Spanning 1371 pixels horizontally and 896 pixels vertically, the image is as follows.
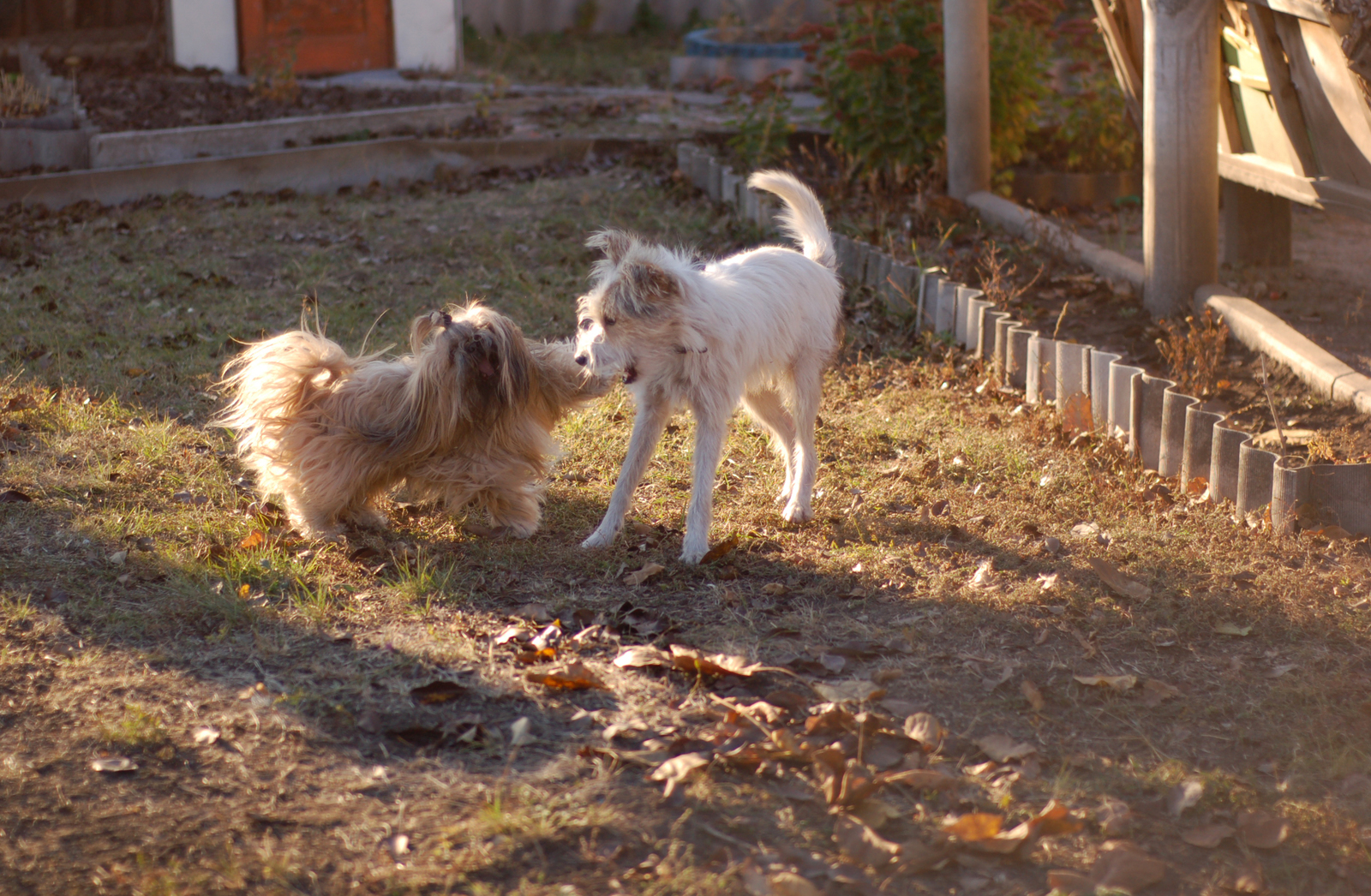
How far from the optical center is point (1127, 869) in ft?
8.43

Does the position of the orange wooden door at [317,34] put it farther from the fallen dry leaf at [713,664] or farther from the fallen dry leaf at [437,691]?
the fallen dry leaf at [713,664]

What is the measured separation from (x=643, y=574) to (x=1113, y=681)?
5.20 feet

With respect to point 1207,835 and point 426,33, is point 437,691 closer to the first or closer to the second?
point 1207,835

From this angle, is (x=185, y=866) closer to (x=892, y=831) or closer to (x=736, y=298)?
(x=892, y=831)

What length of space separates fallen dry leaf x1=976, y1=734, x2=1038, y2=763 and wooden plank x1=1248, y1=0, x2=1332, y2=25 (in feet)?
11.7

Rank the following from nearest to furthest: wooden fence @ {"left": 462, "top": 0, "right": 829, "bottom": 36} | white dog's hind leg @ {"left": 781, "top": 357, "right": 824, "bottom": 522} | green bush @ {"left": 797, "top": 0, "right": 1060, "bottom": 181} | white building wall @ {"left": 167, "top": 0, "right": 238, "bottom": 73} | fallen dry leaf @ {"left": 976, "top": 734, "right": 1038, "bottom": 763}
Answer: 1. fallen dry leaf @ {"left": 976, "top": 734, "right": 1038, "bottom": 763}
2. white dog's hind leg @ {"left": 781, "top": 357, "right": 824, "bottom": 522}
3. green bush @ {"left": 797, "top": 0, "right": 1060, "bottom": 181}
4. white building wall @ {"left": 167, "top": 0, "right": 238, "bottom": 73}
5. wooden fence @ {"left": 462, "top": 0, "right": 829, "bottom": 36}

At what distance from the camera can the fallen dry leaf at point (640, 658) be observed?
11.4 feet

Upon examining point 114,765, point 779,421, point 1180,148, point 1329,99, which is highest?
point 1329,99

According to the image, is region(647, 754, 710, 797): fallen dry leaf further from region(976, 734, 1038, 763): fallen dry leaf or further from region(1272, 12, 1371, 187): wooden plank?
region(1272, 12, 1371, 187): wooden plank

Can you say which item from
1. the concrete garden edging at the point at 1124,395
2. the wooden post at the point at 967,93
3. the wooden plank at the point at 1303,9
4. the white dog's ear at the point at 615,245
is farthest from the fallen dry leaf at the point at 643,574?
the wooden post at the point at 967,93

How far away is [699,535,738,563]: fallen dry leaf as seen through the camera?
13.9 feet

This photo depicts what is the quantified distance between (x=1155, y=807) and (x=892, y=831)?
66 cm

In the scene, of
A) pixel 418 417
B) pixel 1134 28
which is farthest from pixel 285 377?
pixel 1134 28

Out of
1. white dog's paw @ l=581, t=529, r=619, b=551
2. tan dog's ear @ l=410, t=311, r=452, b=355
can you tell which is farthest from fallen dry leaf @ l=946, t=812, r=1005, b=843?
tan dog's ear @ l=410, t=311, r=452, b=355
